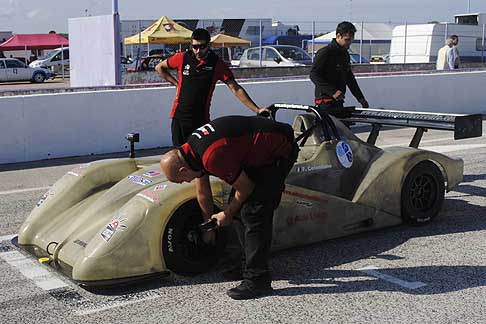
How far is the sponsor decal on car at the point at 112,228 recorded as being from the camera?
15.2ft

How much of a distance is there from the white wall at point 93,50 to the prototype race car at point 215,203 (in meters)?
9.46

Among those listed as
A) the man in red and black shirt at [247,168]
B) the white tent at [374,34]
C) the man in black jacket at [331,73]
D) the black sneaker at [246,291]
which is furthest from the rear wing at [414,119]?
the white tent at [374,34]

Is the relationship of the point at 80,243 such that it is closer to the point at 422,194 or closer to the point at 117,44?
the point at 422,194

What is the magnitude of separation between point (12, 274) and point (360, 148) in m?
3.09

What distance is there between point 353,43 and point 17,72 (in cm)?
1694

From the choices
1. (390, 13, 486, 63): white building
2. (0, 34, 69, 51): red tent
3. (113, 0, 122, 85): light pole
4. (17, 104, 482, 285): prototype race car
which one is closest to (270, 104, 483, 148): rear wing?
(17, 104, 482, 285): prototype race car

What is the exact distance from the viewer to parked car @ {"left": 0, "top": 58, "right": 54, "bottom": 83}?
32406 mm

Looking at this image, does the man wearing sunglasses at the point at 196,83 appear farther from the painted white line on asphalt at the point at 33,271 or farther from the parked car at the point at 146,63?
the parked car at the point at 146,63

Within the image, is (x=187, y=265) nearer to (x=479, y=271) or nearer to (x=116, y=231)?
(x=116, y=231)

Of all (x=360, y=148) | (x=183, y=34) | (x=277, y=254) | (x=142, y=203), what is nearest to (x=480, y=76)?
(x=360, y=148)

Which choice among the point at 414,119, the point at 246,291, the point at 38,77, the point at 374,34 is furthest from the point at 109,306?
the point at 374,34

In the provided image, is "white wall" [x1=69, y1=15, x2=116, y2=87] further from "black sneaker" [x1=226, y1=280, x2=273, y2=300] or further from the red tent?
the red tent

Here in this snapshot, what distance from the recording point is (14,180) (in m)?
8.94

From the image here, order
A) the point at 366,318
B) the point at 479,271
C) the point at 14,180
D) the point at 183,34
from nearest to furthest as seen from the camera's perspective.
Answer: the point at 366,318
the point at 479,271
the point at 14,180
the point at 183,34
